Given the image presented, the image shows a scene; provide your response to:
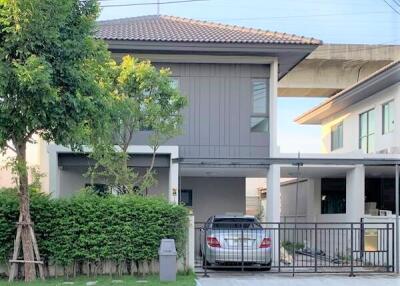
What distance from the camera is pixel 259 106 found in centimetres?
2061

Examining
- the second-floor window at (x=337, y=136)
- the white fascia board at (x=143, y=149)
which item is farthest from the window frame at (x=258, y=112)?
the second-floor window at (x=337, y=136)

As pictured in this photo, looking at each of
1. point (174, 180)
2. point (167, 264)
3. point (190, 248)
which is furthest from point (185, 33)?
point (167, 264)

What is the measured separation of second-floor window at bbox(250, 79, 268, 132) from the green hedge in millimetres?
7176

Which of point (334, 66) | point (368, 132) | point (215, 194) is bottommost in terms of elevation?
point (215, 194)

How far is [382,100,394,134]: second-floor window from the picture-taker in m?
22.0

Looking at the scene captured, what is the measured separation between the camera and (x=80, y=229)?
13.7 metres

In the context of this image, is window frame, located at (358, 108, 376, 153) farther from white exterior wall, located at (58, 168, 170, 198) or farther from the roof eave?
white exterior wall, located at (58, 168, 170, 198)

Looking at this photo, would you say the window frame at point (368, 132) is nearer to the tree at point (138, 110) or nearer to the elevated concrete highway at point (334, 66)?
the elevated concrete highway at point (334, 66)

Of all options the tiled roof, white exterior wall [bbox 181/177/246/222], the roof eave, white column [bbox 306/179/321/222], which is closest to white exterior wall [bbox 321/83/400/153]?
the roof eave

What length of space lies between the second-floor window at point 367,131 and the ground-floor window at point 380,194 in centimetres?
137

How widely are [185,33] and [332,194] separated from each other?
9546mm

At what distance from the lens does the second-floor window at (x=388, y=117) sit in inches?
867

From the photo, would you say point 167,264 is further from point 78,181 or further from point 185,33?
point 185,33

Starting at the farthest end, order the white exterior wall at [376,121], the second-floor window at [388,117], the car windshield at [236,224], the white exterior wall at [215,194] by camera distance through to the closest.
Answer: the white exterior wall at [215,194]
the second-floor window at [388,117]
the white exterior wall at [376,121]
the car windshield at [236,224]
